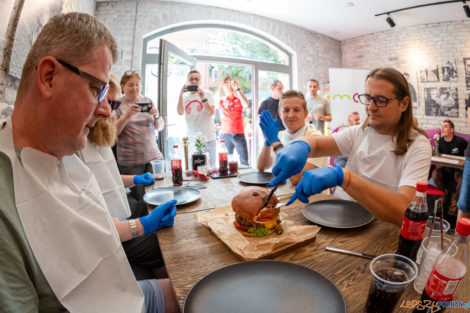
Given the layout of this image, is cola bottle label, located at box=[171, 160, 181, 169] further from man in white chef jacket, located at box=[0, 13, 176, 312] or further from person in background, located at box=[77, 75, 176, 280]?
man in white chef jacket, located at box=[0, 13, 176, 312]

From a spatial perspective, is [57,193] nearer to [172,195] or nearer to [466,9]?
[172,195]

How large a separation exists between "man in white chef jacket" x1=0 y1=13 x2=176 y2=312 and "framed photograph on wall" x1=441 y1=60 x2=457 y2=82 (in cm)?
865

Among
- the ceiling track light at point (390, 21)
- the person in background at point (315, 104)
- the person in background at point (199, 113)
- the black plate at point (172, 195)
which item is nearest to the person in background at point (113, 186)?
the black plate at point (172, 195)

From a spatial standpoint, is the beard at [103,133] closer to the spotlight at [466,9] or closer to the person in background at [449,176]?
the person in background at [449,176]

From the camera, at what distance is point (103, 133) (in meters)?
1.96

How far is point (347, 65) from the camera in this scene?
8633mm

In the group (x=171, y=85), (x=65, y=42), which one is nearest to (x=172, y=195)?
(x=65, y=42)

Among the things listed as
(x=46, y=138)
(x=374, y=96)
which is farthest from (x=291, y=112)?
(x=46, y=138)

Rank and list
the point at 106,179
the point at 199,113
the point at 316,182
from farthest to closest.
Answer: the point at 199,113 < the point at 106,179 < the point at 316,182

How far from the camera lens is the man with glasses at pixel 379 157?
137 cm

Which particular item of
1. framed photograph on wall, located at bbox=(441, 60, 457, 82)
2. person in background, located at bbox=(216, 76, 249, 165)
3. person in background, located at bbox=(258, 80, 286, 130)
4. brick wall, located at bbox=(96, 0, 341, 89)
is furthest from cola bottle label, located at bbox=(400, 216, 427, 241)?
framed photograph on wall, located at bbox=(441, 60, 457, 82)

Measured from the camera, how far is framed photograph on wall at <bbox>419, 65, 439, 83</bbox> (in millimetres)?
6887

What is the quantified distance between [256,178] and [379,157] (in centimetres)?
98

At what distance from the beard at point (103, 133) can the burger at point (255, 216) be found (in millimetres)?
1275
